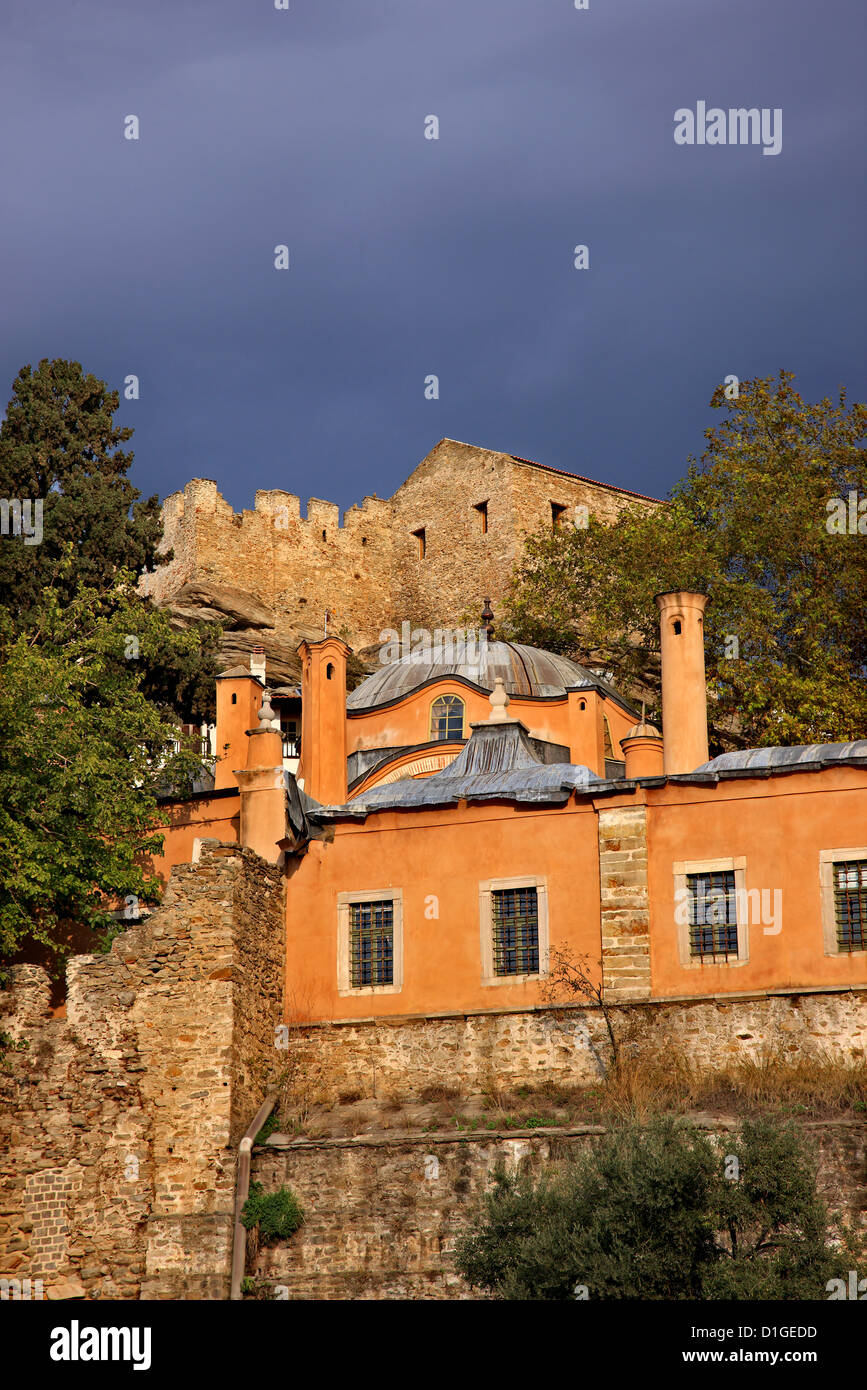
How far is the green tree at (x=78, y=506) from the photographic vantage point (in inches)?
1420

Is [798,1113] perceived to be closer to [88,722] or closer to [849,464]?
[88,722]

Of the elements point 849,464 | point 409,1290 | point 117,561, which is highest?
point 849,464

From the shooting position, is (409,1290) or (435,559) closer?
(409,1290)

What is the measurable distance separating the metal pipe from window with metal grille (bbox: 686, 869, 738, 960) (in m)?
6.26

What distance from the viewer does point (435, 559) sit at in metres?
57.8

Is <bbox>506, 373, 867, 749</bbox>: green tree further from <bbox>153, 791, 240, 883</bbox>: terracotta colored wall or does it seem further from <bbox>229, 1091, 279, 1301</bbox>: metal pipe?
<bbox>229, 1091, 279, 1301</bbox>: metal pipe

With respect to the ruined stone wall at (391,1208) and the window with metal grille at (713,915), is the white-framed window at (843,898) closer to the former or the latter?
the window with metal grille at (713,915)

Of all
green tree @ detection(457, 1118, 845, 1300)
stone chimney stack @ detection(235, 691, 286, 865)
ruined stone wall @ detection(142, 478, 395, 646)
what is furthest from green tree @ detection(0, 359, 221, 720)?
green tree @ detection(457, 1118, 845, 1300)

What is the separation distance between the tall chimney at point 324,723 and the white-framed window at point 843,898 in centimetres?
865

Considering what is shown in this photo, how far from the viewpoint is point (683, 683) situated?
93.5 ft

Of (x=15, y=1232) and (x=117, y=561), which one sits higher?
(x=117, y=561)
